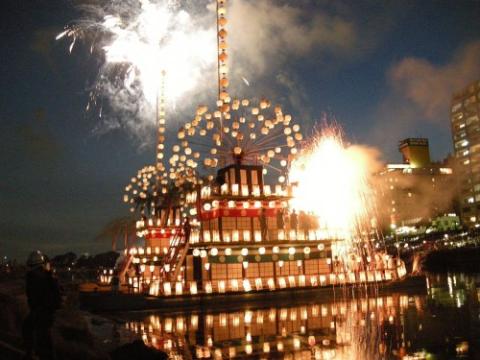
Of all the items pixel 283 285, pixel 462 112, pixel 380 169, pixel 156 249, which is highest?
pixel 462 112

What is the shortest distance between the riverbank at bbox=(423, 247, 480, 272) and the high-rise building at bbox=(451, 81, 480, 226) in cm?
3222

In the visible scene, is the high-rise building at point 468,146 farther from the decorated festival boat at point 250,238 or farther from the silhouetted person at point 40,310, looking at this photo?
the silhouetted person at point 40,310

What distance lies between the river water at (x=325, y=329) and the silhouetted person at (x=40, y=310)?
15.7ft

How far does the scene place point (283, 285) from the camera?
2561 centimetres

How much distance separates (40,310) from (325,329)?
10308mm

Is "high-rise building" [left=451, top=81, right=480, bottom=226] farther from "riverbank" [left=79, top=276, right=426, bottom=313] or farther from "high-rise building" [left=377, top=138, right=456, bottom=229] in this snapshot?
"riverbank" [left=79, top=276, right=426, bottom=313]

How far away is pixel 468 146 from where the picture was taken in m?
94.2

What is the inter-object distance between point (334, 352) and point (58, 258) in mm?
77041

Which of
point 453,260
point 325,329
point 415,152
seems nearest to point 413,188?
point 415,152

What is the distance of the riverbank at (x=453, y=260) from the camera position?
5444 cm

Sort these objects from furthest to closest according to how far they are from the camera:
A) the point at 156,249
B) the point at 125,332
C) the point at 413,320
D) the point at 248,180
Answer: the point at 156,249 → the point at 248,180 → the point at 413,320 → the point at 125,332

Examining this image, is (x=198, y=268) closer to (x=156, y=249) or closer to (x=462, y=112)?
(x=156, y=249)

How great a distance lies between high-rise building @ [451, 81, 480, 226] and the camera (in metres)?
90.1

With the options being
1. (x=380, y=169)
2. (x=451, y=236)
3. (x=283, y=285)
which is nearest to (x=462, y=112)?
(x=380, y=169)
